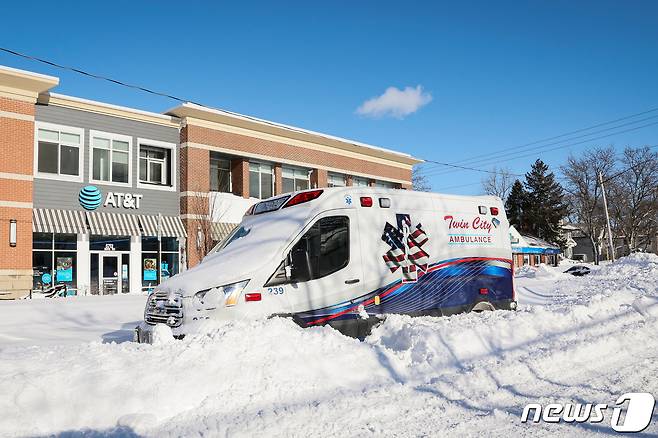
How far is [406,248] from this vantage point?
8875 millimetres

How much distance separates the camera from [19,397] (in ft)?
15.1

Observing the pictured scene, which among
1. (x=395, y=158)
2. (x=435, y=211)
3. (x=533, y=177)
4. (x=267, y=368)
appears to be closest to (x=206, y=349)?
(x=267, y=368)

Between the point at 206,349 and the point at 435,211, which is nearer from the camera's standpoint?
the point at 206,349

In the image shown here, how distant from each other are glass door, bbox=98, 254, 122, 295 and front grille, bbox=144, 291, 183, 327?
1953cm

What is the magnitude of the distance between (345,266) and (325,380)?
249 cm

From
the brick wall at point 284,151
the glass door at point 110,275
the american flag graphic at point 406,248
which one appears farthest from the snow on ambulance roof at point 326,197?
the brick wall at point 284,151

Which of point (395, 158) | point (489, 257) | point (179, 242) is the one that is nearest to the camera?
point (489, 257)

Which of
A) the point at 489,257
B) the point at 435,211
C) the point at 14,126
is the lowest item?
the point at 489,257

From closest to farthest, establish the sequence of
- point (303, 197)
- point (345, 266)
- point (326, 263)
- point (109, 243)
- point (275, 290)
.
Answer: point (275, 290), point (326, 263), point (345, 266), point (303, 197), point (109, 243)

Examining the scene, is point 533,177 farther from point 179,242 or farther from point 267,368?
point 267,368

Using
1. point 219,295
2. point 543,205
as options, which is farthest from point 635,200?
point 219,295

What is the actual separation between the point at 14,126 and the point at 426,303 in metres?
20.5

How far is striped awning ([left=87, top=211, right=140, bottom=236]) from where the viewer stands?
2473 cm

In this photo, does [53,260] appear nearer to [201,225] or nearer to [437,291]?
[201,225]
